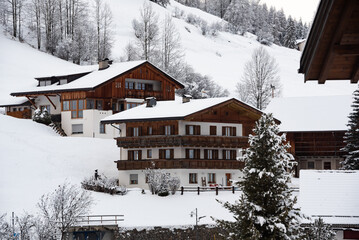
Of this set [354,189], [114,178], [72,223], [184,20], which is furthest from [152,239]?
[184,20]

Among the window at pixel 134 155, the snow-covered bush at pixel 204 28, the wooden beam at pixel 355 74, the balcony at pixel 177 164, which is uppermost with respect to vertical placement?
the snow-covered bush at pixel 204 28

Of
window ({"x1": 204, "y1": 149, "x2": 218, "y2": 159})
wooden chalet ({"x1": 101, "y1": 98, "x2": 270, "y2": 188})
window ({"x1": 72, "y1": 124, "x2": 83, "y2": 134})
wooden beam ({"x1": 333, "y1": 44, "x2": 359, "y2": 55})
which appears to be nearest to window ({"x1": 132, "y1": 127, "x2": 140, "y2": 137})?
wooden chalet ({"x1": 101, "y1": 98, "x2": 270, "y2": 188})

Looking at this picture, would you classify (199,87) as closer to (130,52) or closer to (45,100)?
(130,52)

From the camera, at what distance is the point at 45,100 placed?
6812 cm

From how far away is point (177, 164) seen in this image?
5212 cm

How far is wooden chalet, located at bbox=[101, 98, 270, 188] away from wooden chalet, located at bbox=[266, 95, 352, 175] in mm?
8236

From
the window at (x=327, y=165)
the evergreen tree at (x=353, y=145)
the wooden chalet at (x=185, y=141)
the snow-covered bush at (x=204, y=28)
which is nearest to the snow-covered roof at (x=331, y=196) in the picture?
the evergreen tree at (x=353, y=145)

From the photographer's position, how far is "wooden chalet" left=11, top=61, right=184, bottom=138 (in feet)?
209

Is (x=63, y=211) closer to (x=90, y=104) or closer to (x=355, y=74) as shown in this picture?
(x=90, y=104)

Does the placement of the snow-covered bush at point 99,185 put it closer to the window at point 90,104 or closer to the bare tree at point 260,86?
the window at point 90,104

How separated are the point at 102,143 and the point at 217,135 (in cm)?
1105

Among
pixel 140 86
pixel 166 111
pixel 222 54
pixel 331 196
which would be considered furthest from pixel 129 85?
pixel 222 54

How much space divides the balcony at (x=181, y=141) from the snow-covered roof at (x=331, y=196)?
21.6 m

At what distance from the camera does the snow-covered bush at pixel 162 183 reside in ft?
157
